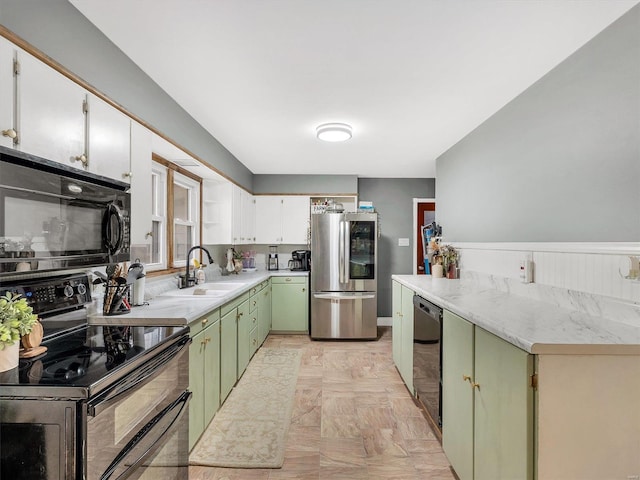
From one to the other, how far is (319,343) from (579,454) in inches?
135

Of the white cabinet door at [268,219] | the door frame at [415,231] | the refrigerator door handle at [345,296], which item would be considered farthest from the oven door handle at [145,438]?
the door frame at [415,231]

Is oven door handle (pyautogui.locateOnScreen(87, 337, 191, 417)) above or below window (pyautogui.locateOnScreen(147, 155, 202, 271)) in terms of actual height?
below

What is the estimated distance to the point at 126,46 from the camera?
1.79m

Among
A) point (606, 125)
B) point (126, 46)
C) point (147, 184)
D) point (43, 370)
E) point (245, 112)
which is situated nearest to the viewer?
point (43, 370)

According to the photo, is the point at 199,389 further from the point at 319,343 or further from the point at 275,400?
the point at 319,343

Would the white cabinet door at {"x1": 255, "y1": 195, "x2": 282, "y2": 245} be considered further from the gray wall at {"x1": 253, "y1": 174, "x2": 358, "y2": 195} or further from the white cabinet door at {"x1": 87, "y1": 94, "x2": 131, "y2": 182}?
the white cabinet door at {"x1": 87, "y1": 94, "x2": 131, "y2": 182}

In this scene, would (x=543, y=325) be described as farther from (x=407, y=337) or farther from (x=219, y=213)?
(x=219, y=213)

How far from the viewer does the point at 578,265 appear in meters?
1.75


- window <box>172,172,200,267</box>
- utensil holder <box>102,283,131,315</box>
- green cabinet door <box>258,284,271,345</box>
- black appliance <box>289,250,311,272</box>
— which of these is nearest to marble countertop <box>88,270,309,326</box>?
utensil holder <box>102,283,131,315</box>

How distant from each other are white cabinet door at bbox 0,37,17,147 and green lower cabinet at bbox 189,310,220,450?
4.00 ft

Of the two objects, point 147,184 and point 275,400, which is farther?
point 275,400

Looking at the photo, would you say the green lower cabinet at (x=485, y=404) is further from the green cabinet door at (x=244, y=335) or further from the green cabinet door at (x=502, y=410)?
the green cabinet door at (x=244, y=335)

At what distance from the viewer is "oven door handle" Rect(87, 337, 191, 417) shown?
989 mm

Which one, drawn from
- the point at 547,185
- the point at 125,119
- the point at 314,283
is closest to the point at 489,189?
the point at 547,185
